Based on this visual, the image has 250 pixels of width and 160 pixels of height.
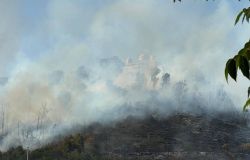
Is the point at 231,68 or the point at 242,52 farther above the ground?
A: the point at 242,52

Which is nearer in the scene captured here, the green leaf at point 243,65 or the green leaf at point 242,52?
the green leaf at point 243,65

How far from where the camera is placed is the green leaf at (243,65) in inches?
140

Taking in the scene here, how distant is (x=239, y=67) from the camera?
3.60 meters

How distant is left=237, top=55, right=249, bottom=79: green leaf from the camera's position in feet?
11.7

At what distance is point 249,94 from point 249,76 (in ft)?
1.90

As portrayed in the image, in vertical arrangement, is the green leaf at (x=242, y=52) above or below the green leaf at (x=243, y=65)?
above

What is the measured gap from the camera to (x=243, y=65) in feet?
11.9

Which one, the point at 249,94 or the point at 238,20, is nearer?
the point at 249,94

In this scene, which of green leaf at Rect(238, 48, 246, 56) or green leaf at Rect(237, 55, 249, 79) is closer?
green leaf at Rect(237, 55, 249, 79)

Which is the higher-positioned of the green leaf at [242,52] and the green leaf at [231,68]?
the green leaf at [242,52]

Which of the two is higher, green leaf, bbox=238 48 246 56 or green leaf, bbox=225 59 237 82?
green leaf, bbox=238 48 246 56

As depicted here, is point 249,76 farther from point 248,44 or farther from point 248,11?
point 248,11

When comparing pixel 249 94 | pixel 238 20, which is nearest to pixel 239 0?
pixel 238 20

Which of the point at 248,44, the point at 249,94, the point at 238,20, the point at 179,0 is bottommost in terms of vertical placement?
the point at 249,94
